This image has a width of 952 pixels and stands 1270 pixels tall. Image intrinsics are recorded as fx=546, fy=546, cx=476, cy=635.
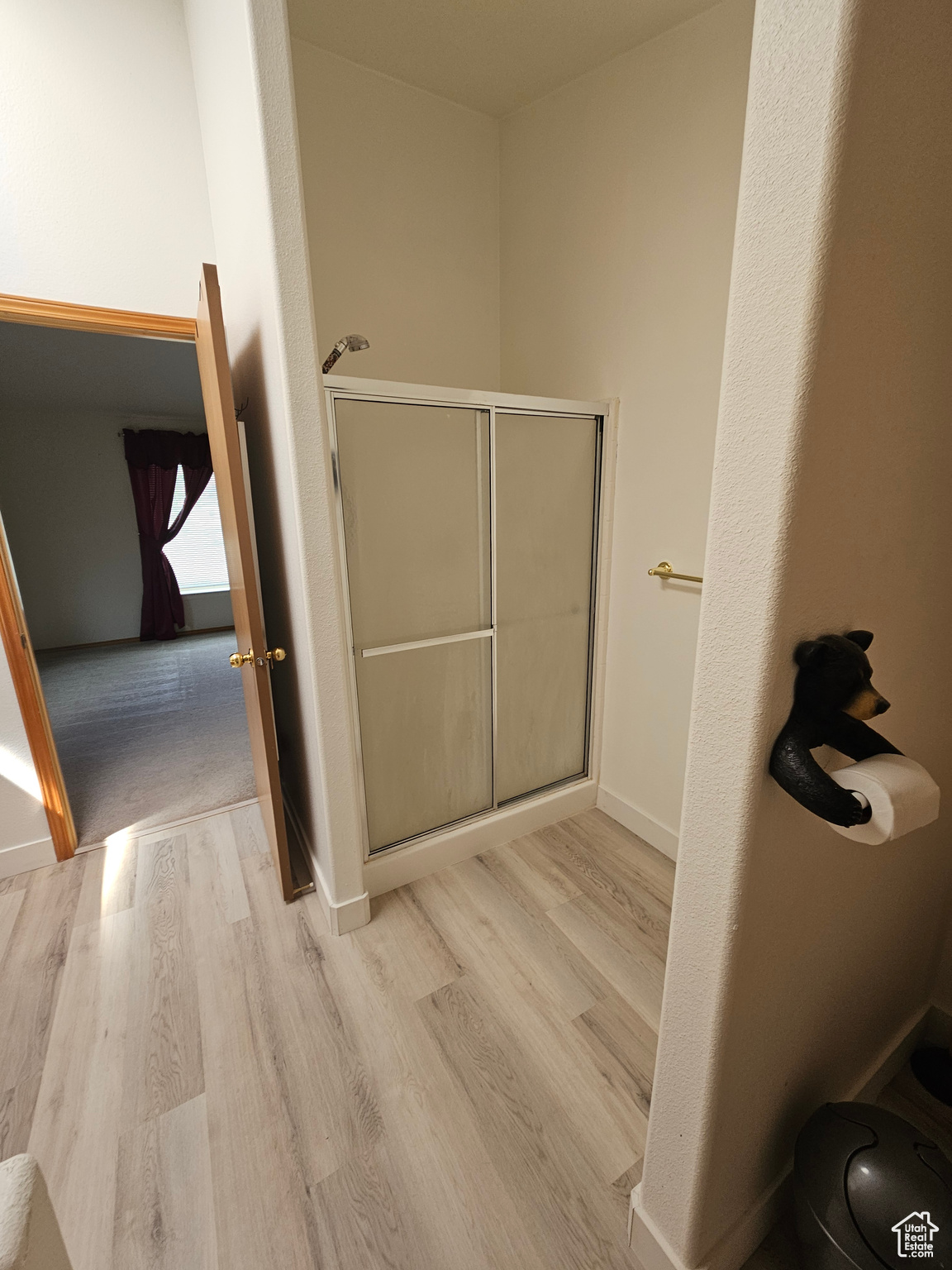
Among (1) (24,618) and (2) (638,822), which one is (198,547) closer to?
(1) (24,618)

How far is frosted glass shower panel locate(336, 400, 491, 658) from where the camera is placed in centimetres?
163

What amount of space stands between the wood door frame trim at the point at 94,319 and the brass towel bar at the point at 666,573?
1901mm

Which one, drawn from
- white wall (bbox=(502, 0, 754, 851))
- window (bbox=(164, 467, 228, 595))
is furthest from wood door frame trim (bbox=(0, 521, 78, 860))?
window (bbox=(164, 467, 228, 595))

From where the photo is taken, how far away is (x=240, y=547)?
158 cm

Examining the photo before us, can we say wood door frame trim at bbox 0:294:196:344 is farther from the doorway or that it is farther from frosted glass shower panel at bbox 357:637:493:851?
frosted glass shower panel at bbox 357:637:493:851

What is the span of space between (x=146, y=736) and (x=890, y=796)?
367cm

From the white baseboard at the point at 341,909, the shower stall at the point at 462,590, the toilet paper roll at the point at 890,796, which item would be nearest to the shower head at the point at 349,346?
the shower stall at the point at 462,590

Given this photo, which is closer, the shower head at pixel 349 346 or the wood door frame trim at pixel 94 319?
the shower head at pixel 349 346

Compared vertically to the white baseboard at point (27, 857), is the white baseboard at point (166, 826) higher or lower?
lower

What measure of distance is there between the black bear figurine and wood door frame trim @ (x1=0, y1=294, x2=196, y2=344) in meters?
2.29

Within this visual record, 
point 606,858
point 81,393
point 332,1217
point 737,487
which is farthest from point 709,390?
point 81,393

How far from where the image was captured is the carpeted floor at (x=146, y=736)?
253 cm

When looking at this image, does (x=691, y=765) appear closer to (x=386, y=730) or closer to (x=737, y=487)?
(x=737, y=487)

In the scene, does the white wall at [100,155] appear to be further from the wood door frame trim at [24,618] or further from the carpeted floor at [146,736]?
the carpeted floor at [146,736]
